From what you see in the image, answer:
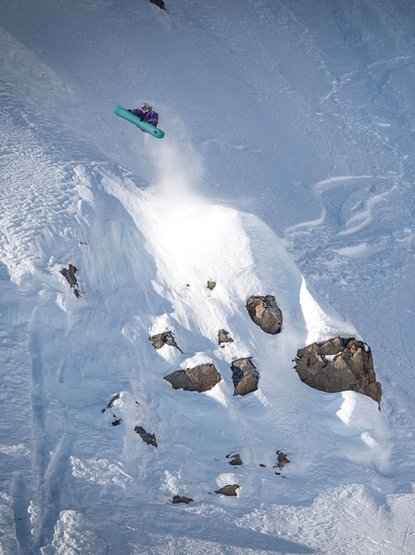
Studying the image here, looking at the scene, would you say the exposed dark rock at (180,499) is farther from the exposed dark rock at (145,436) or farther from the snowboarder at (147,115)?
the snowboarder at (147,115)

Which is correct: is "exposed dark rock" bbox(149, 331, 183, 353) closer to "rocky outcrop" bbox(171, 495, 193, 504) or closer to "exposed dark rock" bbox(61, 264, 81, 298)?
"exposed dark rock" bbox(61, 264, 81, 298)

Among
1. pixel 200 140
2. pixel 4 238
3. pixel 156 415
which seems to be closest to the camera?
pixel 156 415

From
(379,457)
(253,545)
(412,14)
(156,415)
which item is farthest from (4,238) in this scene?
(412,14)

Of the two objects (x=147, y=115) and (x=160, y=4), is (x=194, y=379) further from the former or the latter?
(x=160, y=4)

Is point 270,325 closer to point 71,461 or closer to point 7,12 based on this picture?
point 71,461

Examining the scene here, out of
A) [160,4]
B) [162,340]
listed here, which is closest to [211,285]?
[162,340]

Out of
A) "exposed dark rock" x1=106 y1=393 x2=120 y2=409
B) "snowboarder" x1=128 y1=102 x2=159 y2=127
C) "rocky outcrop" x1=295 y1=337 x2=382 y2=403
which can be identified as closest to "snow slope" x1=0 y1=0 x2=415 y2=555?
"exposed dark rock" x1=106 y1=393 x2=120 y2=409
